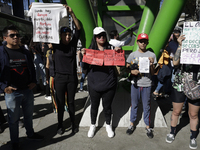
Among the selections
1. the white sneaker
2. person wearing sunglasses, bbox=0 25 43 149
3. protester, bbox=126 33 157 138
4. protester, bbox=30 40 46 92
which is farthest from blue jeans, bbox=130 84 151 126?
protester, bbox=30 40 46 92

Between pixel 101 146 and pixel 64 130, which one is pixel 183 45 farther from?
pixel 64 130

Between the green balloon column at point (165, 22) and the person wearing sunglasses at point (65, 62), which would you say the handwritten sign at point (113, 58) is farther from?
the green balloon column at point (165, 22)

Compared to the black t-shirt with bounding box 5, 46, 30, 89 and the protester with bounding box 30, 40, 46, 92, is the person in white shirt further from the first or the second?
the protester with bounding box 30, 40, 46, 92

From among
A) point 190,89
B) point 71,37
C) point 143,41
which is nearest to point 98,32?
point 71,37

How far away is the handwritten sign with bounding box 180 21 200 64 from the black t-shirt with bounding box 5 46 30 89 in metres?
2.51

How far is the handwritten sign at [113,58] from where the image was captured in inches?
109

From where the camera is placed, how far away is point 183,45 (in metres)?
2.49

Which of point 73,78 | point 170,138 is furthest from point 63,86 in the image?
point 170,138

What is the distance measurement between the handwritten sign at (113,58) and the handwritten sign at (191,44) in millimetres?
981

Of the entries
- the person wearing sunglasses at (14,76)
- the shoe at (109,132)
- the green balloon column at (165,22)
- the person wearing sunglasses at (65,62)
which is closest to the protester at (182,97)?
the green balloon column at (165,22)

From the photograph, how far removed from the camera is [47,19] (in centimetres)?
275

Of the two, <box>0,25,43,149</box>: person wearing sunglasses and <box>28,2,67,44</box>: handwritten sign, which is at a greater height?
<box>28,2,67,44</box>: handwritten sign

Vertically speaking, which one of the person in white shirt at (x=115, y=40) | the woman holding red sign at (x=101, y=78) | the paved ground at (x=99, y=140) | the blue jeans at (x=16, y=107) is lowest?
the paved ground at (x=99, y=140)

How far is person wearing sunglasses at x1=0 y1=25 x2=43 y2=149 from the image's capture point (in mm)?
2365
